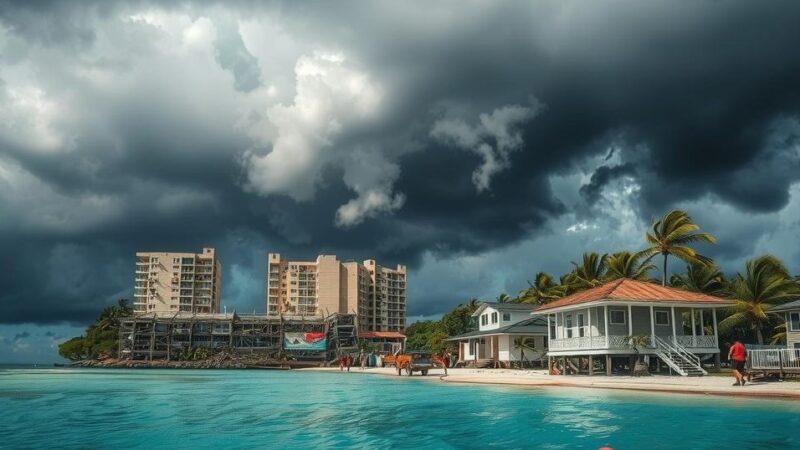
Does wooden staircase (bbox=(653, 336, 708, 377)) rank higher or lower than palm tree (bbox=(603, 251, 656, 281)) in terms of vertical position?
lower

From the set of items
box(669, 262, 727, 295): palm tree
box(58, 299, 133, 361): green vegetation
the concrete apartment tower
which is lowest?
box(58, 299, 133, 361): green vegetation

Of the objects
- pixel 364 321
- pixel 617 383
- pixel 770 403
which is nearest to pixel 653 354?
pixel 617 383

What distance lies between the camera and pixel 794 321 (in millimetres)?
34188

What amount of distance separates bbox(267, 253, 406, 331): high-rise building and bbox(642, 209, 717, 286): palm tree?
11914cm

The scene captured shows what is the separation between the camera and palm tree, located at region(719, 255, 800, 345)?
43750 millimetres

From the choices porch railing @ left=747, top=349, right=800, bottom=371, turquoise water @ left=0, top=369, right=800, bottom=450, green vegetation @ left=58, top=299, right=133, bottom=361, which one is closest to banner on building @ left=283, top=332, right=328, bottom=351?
green vegetation @ left=58, top=299, right=133, bottom=361

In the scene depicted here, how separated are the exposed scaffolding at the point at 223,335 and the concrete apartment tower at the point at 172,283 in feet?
197

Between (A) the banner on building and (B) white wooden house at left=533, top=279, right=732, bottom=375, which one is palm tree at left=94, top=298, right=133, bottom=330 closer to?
(A) the banner on building

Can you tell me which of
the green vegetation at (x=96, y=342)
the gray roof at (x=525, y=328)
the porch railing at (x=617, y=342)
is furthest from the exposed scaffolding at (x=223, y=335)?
the porch railing at (x=617, y=342)

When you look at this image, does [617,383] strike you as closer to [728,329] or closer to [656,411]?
[656,411]

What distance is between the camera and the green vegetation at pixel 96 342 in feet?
389

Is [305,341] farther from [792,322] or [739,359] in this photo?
[739,359]

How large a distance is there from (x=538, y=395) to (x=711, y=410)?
24.6 feet

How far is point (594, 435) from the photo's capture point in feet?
46.2
